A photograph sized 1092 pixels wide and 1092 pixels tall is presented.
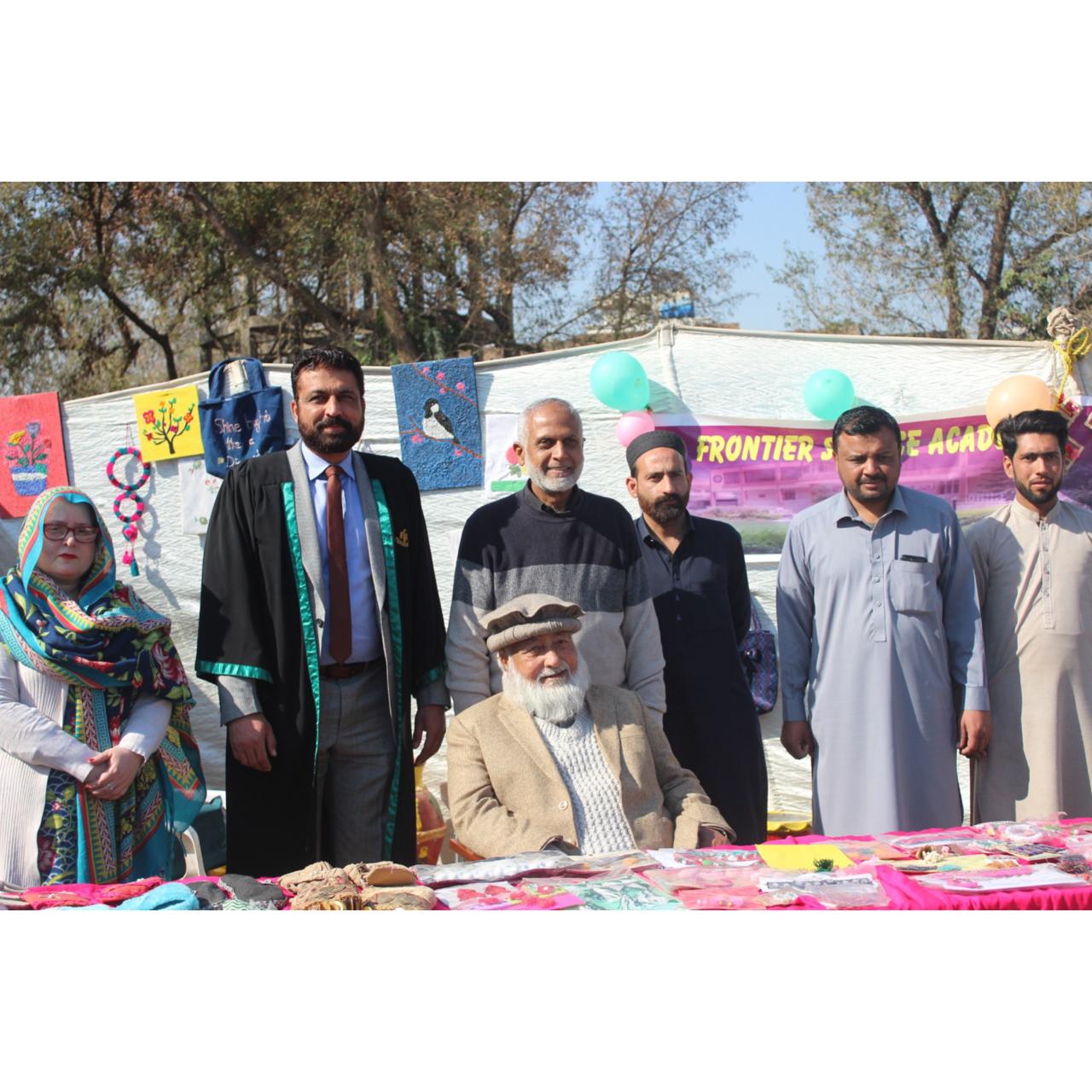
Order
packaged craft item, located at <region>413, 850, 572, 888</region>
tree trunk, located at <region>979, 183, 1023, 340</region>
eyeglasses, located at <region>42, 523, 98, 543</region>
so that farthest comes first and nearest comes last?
tree trunk, located at <region>979, 183, 1023, 340</region>, eyeglasses, located at <region>42, 523, 98, 543</region>, packaged craft item, located at <region>413, 850, 572, 888</region>

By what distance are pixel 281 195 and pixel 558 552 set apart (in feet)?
22.6

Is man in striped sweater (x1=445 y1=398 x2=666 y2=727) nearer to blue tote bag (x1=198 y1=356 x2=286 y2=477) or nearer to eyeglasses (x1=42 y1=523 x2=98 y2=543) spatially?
eyeglasses (x1=42 y1=523 x2=98 y2=543)

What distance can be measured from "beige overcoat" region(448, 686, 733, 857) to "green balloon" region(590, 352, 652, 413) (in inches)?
84.1

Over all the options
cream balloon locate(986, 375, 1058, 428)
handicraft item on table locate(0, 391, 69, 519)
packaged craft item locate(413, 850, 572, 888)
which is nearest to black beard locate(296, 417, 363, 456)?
packaged craft item locate(413, 850, 572, 888)

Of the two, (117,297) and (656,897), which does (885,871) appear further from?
(117,297)

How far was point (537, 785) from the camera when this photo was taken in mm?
2988

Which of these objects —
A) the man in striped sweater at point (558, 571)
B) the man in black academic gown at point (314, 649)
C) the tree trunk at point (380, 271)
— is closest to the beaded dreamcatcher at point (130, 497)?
the man in black academic gown at point (314, 649)

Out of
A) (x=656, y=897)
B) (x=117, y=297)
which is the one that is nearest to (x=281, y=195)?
(x=117, y=297)

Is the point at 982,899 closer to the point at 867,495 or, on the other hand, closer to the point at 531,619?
the point at 531,619

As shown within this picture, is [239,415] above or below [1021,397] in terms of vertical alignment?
above

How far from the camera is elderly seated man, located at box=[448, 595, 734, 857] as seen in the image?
295cm

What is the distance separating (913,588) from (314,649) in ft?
6.28

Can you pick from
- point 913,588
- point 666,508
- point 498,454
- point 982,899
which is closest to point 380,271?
point 498,454

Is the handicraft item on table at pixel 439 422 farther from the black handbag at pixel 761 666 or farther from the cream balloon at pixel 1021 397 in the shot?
the cream balloon at pixel 1021 397
